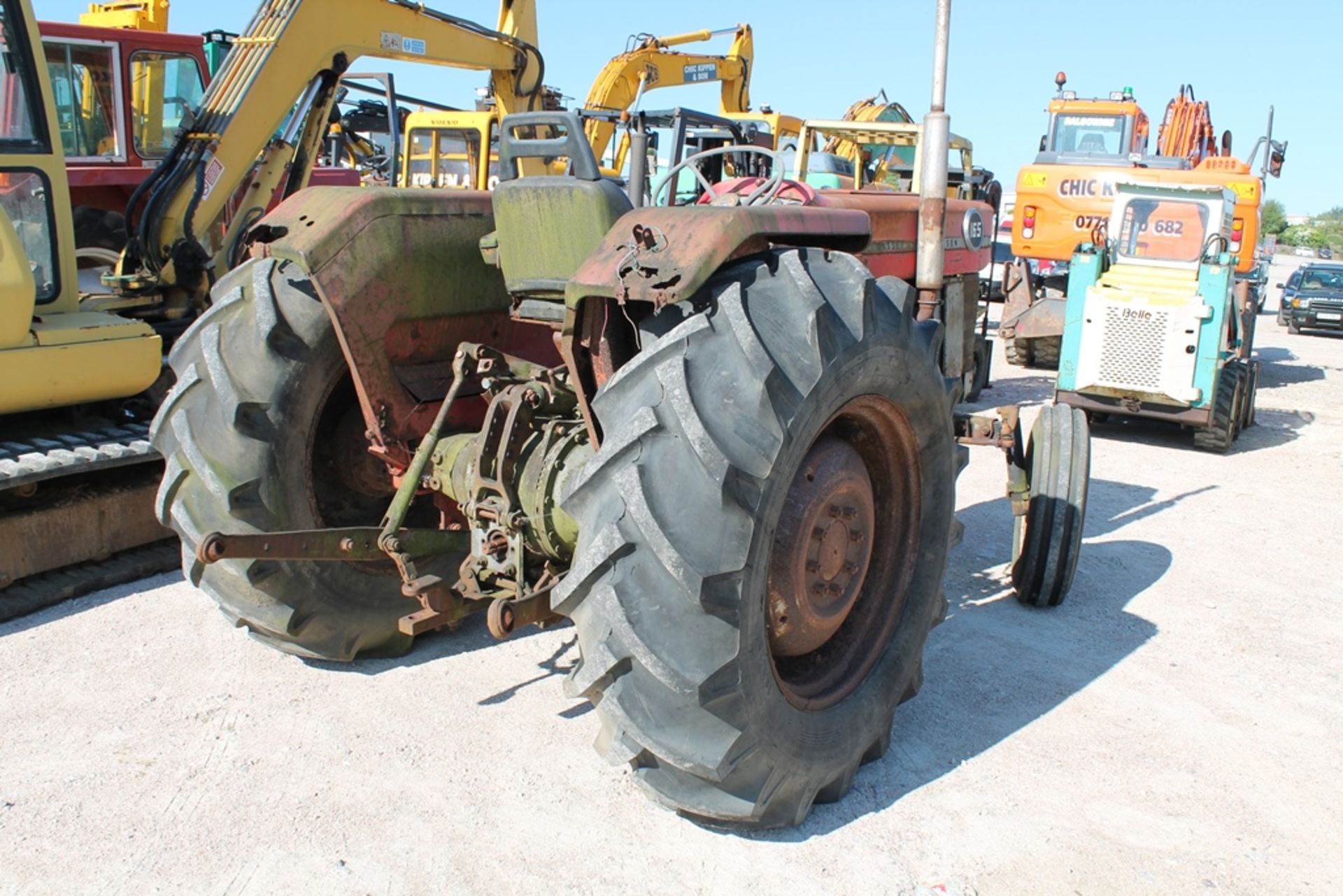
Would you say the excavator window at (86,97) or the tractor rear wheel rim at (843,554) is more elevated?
the excavator window at (86,97)

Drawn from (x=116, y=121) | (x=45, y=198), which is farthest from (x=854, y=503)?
(x=116, y=121)

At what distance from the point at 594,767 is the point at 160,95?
19.9 feet

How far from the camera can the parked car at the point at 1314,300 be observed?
17.3m

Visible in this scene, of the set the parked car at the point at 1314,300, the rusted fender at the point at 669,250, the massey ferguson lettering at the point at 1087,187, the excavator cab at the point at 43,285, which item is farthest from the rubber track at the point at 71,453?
the parked car at the point at 1314,300

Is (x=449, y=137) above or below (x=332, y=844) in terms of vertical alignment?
above

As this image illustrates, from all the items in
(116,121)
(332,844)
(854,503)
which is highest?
(116,121)

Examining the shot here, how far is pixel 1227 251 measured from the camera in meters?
7.88

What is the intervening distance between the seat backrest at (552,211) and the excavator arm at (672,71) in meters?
10.3

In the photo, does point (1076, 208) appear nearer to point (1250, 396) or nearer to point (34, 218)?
point (1250, 396)

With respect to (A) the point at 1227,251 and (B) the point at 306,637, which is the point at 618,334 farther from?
(A) the point at 1227,251

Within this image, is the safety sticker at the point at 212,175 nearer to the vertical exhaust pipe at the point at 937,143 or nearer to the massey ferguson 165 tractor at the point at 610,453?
the massey ferguson 165 tractor at the point at 610,453

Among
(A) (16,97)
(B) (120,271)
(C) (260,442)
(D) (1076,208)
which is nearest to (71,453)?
(A) (16,97)

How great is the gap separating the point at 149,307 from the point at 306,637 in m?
3.49

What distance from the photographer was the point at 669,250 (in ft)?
8.52
